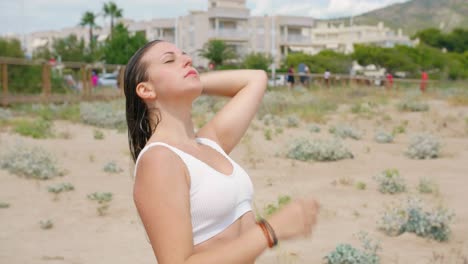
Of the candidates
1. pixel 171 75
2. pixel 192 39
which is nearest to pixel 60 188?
pixel 171 75

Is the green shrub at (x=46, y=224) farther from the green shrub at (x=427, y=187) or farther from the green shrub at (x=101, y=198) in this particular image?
the green shrub at (x=427, y=187)

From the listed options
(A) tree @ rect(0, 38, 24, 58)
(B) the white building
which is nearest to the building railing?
(B) the white building

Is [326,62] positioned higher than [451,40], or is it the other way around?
[451,40]

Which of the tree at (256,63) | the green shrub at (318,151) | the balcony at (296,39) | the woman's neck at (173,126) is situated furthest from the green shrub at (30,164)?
the balcony at (296,39)

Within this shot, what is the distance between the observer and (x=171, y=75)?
2012 mm

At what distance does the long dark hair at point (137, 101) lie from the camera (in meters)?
2.06

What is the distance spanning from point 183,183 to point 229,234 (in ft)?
0.91

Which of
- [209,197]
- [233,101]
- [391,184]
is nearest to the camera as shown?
[209,197]

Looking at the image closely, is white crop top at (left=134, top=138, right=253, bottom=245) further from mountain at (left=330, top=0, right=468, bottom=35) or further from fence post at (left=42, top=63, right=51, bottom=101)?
mountain at (left=330, top=0, right=468, bottom=35)

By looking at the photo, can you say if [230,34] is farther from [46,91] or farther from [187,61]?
[187,61]

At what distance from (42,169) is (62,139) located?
394cm

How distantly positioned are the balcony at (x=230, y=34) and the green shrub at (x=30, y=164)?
62145mm

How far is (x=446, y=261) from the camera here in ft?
15.7

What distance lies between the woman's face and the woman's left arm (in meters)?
0.40
